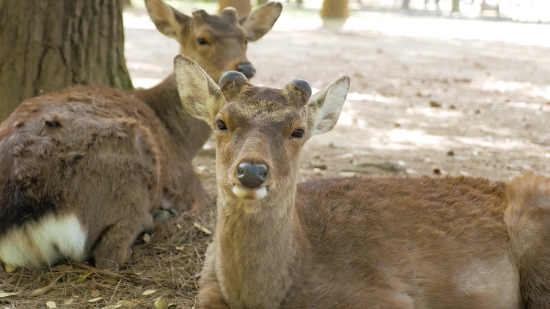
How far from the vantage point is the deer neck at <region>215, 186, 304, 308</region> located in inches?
170

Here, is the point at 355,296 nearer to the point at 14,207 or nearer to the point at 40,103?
the point at 14,207

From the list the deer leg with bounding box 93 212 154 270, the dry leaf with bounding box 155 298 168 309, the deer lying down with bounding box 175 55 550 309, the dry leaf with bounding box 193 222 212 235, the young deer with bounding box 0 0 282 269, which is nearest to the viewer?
the deer lying down with bounding box 175 55 550 309

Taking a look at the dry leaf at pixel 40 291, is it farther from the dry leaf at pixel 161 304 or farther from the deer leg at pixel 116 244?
the dry leaf at pixel 161 304

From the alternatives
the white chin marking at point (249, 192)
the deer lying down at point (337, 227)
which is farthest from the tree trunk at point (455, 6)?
the white chin marking at point (249, 192)

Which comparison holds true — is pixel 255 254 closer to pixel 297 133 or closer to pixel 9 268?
pixel 297 133

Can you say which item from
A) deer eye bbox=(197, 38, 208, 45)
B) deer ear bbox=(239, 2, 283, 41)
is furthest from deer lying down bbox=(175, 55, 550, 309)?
deer ear bbox=(239, 2, 283, 41)

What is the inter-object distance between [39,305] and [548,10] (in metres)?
33.6

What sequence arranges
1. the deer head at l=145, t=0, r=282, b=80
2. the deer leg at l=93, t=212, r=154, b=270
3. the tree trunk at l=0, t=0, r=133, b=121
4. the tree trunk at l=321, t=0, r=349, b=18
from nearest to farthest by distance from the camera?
1. the deer leg at l=93, t=212, r=154, b=270
2. the tree trunk at l=0, t=0, r=133, b=121
3. the deer head at l=145, t=0, r=282, b=80
4. the tree trunk at l=321, t=0, r=349, b=18

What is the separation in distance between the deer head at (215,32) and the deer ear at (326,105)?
253 centimetres

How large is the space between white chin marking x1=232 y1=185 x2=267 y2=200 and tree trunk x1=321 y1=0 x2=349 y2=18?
26430mm

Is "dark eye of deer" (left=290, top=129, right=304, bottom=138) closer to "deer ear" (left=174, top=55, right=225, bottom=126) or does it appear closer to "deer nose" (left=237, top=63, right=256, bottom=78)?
"deer ear" (left=174, top=55, right=225, bottom=126)

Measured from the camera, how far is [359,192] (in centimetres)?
511

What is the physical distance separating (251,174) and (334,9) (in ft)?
87.3

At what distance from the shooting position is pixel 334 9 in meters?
29.7
